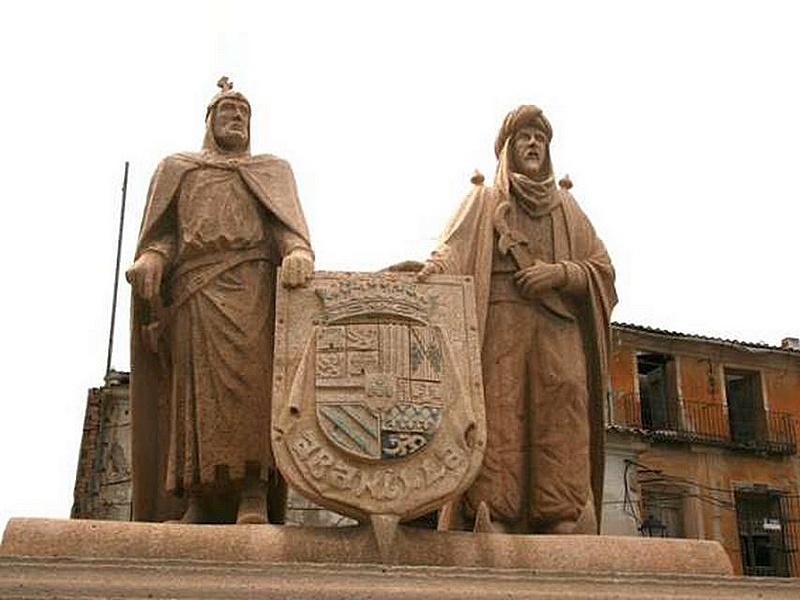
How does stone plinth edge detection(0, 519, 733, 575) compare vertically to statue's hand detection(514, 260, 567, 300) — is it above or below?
below

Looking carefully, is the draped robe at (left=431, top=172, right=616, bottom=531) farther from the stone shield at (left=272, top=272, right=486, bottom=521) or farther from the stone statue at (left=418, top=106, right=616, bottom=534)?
the stone shield at (left=272, top=272, right=486, bottom=521)

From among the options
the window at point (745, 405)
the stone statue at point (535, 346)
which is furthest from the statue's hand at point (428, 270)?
the window at point (745, 405)

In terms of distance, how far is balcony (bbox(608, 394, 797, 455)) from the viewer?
1189 inches

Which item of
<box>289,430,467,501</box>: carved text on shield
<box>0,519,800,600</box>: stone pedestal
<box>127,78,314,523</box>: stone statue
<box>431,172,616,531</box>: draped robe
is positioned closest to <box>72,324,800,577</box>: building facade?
<box>431,172,616,531</box>: draped robe

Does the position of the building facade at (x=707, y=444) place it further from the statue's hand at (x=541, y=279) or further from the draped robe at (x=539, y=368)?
the statue's hand at (x=541, y=279)

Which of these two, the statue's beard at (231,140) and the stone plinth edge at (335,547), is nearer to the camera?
the stone plinth edge at (335,547)

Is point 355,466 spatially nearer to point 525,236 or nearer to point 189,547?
point 189,547

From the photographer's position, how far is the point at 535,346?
711 cm

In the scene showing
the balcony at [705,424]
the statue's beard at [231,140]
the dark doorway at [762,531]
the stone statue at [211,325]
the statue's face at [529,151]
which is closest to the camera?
the stone statue at [211,325]

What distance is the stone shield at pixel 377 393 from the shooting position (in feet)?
18.5

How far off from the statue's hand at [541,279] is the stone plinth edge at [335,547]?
1.64 meters

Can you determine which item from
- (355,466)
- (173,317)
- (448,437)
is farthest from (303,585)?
(173,317)

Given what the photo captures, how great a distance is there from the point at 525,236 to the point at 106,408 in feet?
53.0

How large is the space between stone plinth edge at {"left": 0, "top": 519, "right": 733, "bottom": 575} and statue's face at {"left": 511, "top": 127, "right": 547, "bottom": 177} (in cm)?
257
